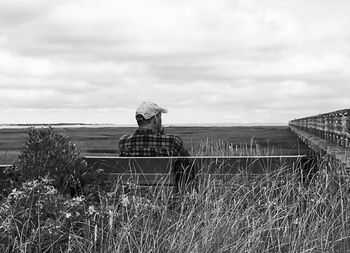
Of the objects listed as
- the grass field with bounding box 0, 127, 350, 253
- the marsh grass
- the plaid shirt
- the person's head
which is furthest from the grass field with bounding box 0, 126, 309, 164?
the grass field with bounding box 0, 127, 350, 253

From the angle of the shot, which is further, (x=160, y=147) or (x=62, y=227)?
(x=160, y=147)

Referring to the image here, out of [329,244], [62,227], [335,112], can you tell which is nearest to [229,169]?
[329,244]

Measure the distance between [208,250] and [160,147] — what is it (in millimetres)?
2159

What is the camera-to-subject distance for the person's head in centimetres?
645

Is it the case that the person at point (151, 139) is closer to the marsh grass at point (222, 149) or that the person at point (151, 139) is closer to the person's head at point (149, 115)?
the person's head at point (149, 115)

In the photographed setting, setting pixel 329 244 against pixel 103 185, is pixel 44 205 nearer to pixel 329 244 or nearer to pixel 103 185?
pixel 103 185

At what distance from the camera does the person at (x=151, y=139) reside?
254 inches

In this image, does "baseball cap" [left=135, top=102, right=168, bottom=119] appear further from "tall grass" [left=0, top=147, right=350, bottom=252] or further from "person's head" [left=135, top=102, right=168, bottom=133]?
"tall grass" [left=0, top=147, right=350, bottom=252]

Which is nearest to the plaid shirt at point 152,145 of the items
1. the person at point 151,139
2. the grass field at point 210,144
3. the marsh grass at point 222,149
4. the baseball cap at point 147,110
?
the person at point 151,139

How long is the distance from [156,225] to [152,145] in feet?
5.59

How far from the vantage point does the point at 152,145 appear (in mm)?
6516

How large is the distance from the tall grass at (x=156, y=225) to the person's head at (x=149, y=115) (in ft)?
2.96

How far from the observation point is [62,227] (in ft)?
15.8

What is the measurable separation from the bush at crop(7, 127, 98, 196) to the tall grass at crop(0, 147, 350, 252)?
347 mm
